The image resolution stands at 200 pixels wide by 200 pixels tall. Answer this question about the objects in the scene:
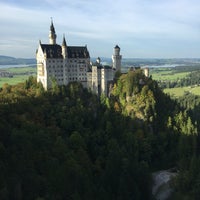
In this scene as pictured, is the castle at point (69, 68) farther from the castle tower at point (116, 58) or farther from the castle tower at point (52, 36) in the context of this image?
the castle tower at point (116, 58)

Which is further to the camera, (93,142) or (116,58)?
(116,58)

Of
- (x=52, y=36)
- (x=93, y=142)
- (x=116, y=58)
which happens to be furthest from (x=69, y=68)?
(x=93, y=142)

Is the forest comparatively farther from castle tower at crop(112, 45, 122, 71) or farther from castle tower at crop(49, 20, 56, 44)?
castle tower at crop(49, 20, 56, 44)

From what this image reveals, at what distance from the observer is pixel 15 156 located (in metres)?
64.5

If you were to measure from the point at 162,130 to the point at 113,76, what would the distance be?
80.8ft

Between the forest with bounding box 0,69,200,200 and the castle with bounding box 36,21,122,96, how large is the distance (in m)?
3.54

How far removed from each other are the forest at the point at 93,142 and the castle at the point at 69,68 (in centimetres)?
354

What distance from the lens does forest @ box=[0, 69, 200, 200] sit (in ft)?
209

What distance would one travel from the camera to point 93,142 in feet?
274

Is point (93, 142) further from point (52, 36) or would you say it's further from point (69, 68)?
point (52, 36)

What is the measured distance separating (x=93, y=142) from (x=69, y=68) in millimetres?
30826

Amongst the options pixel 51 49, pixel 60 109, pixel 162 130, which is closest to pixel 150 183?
pixel 162 130

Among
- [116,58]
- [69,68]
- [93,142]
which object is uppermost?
[116,58]

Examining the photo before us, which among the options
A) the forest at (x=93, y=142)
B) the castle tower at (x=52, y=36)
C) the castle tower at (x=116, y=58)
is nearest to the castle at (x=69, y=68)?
the castle tower at (x=52, y=36)
